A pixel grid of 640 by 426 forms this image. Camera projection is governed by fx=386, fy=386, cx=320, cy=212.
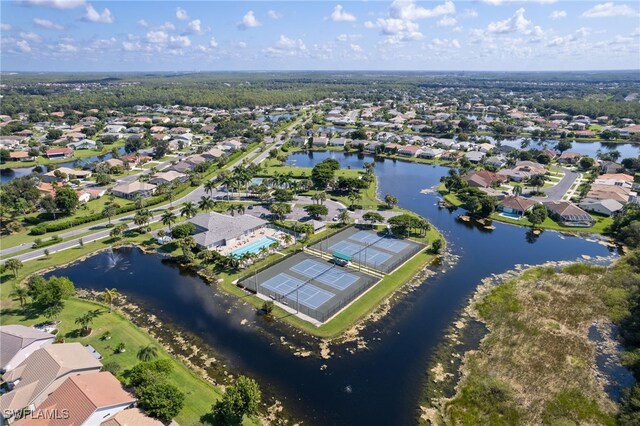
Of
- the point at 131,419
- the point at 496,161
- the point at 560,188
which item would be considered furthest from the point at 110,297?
the point at 496,161

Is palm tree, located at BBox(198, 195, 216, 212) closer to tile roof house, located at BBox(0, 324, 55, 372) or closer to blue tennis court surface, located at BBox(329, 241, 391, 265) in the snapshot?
blue tennis court surface, located at BBox(329, 241, 391, 265)

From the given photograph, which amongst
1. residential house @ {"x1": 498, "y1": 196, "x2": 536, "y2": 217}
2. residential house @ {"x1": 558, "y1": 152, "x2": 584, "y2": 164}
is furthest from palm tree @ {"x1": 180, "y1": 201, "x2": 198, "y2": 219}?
residential house @ {"x1": 558, "y1": 152, "x2": 584, "y2": 164}

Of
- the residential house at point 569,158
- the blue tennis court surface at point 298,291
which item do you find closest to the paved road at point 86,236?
the blue tennis court surface at point 298,291

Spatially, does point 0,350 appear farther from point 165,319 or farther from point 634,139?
point 634,139

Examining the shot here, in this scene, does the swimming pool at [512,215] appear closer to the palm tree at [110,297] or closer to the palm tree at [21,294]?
the palm tree at [110,297]

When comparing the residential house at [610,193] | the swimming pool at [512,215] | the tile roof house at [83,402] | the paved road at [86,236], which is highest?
the tile roof house at [83,402]

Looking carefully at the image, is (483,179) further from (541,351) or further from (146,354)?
(146,354)

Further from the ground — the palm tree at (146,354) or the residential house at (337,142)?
the palm tree at (146,354)
